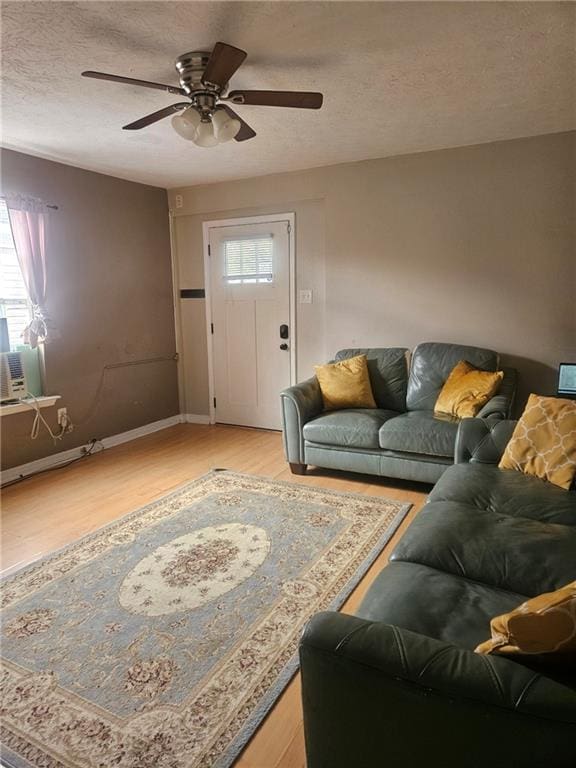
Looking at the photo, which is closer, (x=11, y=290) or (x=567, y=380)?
(x=567, y=380)

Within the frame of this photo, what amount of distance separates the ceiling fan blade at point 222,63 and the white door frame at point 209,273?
2.38 meters

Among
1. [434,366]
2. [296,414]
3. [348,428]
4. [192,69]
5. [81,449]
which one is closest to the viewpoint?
[192,69]

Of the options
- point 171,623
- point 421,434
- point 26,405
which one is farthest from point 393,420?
point 26,405

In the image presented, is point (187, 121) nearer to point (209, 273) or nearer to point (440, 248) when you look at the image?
point (440, 248)

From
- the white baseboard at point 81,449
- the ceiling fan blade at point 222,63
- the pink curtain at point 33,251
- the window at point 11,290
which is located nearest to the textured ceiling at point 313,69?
the ceiling fan blade at point 222,63

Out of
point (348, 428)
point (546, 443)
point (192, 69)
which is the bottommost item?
point (348, 428)

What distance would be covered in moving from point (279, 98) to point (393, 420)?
85.1 inches

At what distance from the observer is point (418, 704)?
39.5 inches

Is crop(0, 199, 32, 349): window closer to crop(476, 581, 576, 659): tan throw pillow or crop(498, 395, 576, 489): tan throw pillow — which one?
crop(498, 395, 576, 489): tan throw pillow

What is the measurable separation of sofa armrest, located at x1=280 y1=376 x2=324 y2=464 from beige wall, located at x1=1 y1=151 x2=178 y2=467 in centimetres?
189

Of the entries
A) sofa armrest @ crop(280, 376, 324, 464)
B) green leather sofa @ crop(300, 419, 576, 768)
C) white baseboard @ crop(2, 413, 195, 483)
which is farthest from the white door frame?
green leather sofa @ crop(300, 419, 576, 768)

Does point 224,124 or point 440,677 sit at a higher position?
point 224,124

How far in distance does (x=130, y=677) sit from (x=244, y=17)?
2.61m

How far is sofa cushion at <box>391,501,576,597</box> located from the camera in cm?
156
